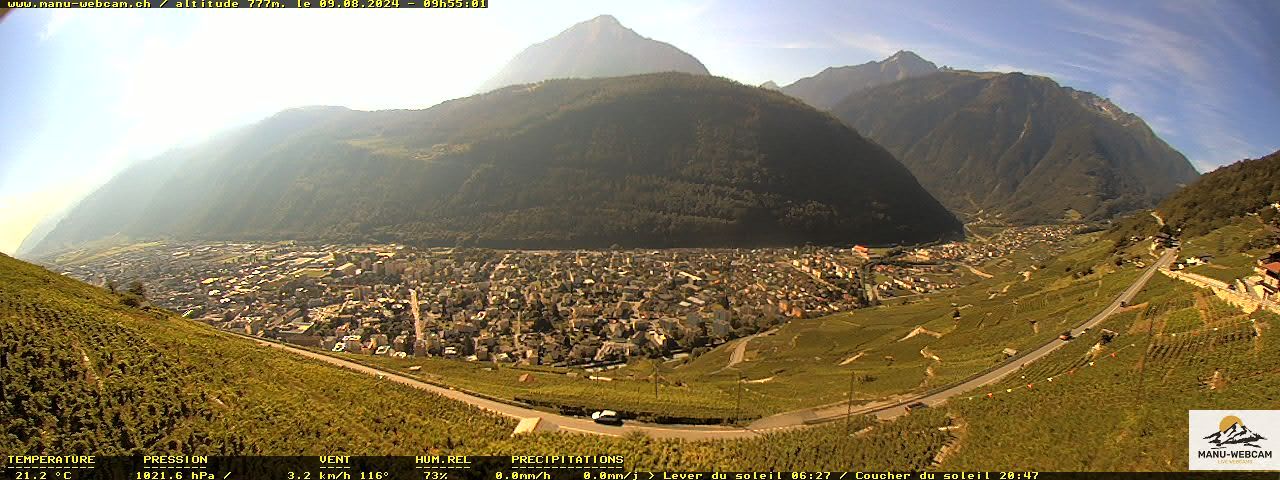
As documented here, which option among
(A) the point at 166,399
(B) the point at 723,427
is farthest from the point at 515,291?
(A) the point at 166,399

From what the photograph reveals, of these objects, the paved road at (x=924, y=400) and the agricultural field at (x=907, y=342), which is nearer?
the paved road at (x=924, y=400)

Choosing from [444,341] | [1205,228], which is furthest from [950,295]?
[444,341]

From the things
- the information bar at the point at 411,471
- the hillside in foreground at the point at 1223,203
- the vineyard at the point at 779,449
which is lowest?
the vineyard at the point at 779,449

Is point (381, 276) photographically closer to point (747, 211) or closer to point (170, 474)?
point (170, 474)

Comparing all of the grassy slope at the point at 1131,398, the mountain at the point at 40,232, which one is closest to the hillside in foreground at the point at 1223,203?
the grassy slope at the point at 1131,398

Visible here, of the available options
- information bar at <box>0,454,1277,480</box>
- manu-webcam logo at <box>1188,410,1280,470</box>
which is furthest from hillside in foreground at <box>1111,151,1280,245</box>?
information bar at <box>0,454,1277,480</box>

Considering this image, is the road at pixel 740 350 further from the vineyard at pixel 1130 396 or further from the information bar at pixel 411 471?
the information bar at pixel 411 471

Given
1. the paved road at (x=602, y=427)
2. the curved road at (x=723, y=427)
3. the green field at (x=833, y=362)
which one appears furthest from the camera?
the green field at (x=833, y=362)
